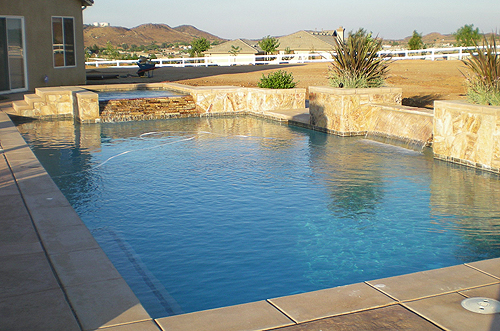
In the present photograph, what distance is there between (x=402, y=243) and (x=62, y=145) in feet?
26.9

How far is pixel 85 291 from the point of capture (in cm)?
359

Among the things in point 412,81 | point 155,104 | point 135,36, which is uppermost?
point 135,36

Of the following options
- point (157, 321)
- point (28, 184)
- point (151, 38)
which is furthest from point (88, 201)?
point (151, 38)

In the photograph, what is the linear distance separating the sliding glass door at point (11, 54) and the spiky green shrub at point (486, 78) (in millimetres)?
16487

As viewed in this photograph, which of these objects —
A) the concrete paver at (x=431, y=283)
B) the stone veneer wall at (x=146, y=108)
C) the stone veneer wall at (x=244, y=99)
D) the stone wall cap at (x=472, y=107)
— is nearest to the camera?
the concrete paver at (x=431, y=283)

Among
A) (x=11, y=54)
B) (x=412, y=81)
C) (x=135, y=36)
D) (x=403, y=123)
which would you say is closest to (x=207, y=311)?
(x=403, y=123)

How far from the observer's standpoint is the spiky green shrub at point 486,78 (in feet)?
29.0

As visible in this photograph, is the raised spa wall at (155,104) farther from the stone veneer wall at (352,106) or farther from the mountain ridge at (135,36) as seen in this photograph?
the mountain ridge at (135,36)

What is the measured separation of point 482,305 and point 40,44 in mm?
20092

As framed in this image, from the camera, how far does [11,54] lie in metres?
18.9

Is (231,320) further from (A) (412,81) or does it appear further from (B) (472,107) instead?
(A) (412,81)

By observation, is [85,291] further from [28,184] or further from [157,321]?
[28,184]

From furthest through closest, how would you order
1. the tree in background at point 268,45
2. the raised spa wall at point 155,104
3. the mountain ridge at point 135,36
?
the mountain ridge at point 135,36 < the tree in background at point 268,45 < the raised spa wall at point 155,104

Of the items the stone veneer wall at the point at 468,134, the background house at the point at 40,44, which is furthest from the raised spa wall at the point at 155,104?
the stone veneer wall at the point at 468,134
